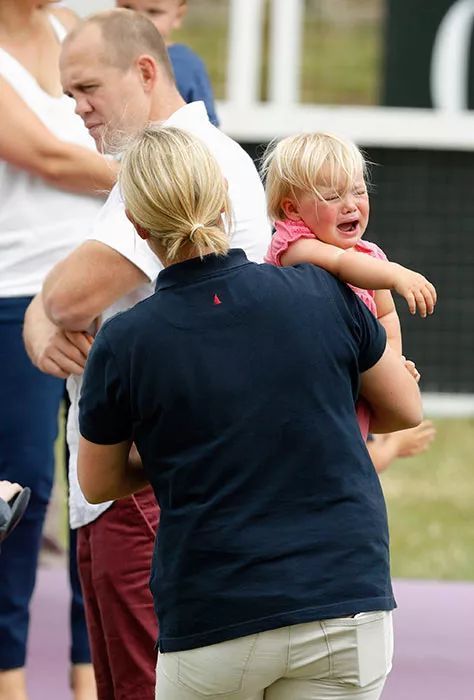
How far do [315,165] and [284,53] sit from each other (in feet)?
21.6

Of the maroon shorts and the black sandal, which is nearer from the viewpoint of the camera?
the black sandal

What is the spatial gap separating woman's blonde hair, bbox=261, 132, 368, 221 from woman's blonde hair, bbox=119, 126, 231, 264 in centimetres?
18

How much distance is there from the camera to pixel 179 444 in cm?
243

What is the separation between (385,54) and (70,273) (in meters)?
5.91

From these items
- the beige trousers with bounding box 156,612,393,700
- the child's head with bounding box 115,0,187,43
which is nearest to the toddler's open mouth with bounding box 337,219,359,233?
the beige trousers with bounding box 156,612,393,700

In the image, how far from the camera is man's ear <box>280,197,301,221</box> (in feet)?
8.64

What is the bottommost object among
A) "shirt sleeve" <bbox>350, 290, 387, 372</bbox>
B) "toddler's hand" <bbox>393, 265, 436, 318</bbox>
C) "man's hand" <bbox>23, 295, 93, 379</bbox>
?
"man's hand" <bbox>23, 295, 93, 379</bbox>

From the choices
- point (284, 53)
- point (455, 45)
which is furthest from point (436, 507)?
point (284, 53)

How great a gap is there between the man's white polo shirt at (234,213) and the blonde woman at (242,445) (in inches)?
18.1

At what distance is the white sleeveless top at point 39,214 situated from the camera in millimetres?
3652

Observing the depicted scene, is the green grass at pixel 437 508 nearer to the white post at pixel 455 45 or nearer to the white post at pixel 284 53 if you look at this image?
the white post at pixel 455 45

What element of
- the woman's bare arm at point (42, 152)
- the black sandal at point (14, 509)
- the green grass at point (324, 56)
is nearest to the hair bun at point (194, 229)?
the black sandal at point (14, 509)

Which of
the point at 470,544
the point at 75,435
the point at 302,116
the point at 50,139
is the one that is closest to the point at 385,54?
the point at 302,116

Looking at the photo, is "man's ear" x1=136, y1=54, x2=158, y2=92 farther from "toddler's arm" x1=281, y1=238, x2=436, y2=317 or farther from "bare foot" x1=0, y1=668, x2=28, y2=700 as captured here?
"bare foot" x1=0, y1=668, x2=28, y2=700
